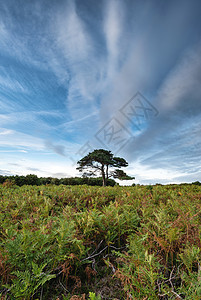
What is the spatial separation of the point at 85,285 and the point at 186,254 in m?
1.02

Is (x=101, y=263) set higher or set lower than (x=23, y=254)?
lower

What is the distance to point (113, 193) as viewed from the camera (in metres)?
4.68

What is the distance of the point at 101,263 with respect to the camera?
1937 millimetres

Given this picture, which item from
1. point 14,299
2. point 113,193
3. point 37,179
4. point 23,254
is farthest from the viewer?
point 37,179

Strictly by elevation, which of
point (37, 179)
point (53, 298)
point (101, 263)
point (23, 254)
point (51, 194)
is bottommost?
point (53, 298)

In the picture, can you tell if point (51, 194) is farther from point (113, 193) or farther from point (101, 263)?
point (101, 263)

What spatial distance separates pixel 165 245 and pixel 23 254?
1423mm

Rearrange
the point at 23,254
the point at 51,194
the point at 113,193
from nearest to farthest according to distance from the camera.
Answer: the point at 23,254
the point at 51,194
the point at 113,193

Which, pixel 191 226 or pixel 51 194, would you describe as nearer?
pixel 191 226

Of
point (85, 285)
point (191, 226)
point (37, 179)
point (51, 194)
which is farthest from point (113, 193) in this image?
point (37, 179)

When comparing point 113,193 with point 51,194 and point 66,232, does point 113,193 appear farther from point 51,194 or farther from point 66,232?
point 66,232

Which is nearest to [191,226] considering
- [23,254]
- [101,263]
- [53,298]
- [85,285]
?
[101,263]

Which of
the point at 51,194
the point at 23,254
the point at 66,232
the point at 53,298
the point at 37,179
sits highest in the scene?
the point at 37,179

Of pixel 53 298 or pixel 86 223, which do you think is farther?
pixel 86 223
